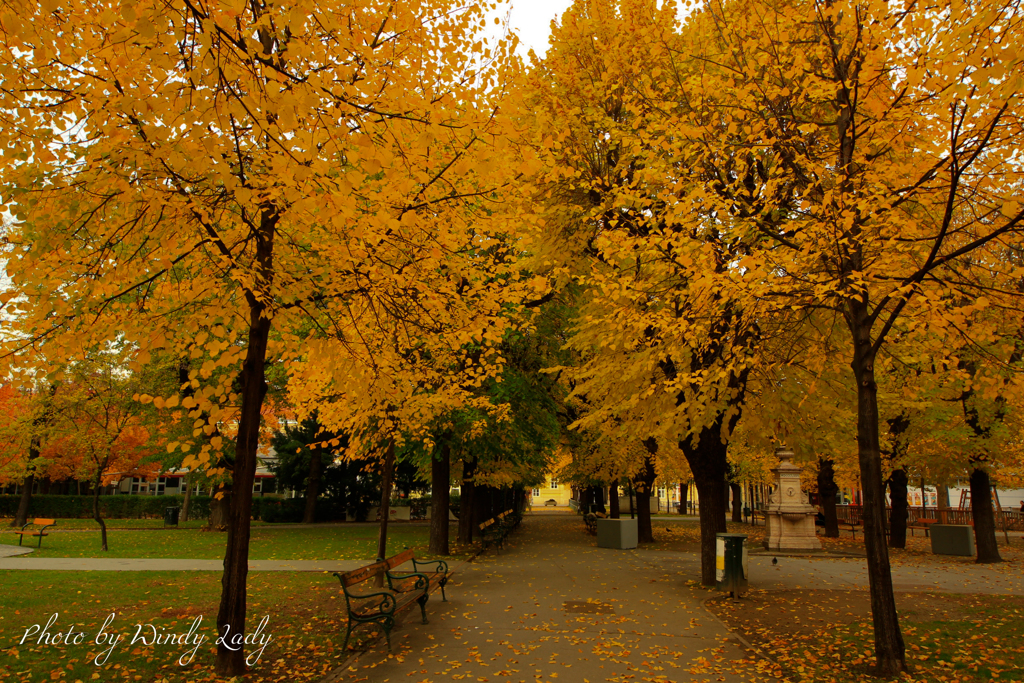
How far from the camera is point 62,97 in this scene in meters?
5.54

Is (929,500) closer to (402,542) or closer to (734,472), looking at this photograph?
(734,472)

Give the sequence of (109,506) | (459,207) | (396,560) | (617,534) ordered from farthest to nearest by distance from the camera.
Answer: (109,506) → (617,534) → (396,560) → (459,207)

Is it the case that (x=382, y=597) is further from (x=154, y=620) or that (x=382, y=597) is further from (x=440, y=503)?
(x=440, y=503)

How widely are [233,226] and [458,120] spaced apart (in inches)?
105

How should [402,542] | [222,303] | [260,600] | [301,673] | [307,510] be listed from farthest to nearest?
1. [307,510]
2. [402,542]
3. [260,600]
4. [301,673]
5. [222,303]

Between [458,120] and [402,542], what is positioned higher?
[458,120]

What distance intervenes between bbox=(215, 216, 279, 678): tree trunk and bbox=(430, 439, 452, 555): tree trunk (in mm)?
10083

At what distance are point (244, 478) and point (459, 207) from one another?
3.61 m

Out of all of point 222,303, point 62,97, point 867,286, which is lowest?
point 222,303

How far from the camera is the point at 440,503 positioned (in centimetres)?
1647

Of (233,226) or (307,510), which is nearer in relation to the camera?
(233,226)

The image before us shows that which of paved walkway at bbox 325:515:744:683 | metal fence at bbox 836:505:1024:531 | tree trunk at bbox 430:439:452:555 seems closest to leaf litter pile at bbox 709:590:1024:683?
paved walkway at bbox 325:515:744:683

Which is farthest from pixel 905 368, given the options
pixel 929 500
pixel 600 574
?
pixel 929 500

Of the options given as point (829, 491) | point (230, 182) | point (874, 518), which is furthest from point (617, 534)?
point (230, 182)
